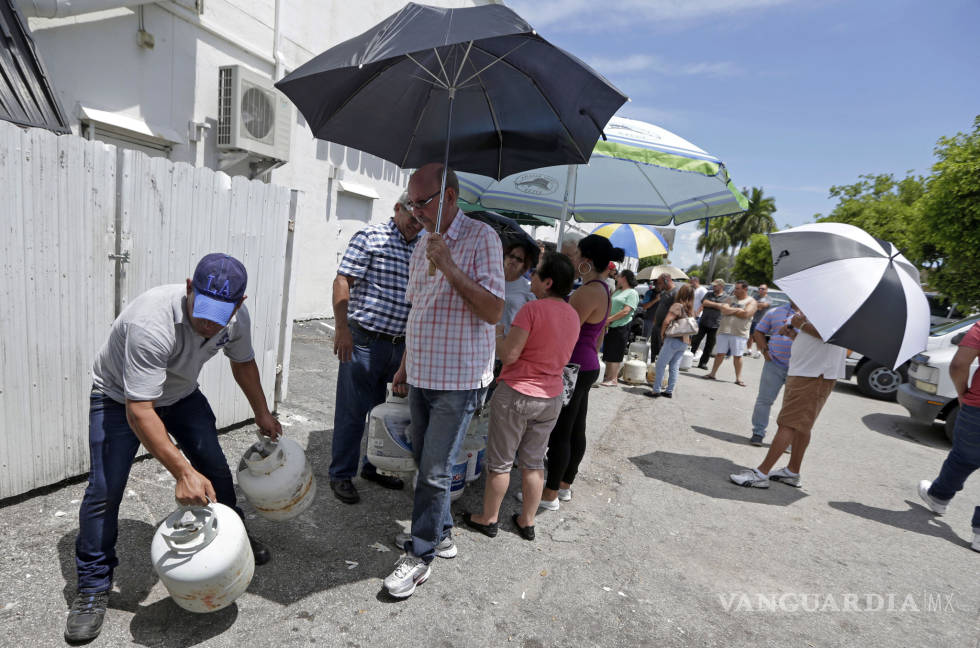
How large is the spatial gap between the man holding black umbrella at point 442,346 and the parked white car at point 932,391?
7141 millimetres

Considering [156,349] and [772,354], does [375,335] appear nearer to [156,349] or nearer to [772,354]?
[156,349]

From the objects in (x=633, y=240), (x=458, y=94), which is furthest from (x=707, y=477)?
(x=633, y=240)

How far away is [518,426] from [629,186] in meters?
3.90

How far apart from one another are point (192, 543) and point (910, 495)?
5.98 m

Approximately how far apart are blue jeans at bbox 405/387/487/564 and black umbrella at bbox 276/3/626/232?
1172 millimetres

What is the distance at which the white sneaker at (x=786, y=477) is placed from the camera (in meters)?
4.50

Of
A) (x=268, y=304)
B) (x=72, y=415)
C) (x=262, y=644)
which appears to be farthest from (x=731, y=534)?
(x=72, y=415)

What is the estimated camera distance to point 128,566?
2.42m

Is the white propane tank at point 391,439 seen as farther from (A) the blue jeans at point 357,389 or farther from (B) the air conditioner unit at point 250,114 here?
(B) the air conditioner unit at point 250,114

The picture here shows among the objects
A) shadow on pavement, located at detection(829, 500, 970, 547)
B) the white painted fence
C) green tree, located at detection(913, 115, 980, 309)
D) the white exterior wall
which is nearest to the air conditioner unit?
the white exterior wall

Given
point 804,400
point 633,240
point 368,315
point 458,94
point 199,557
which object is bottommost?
point 199,557

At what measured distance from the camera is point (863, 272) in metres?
3.52

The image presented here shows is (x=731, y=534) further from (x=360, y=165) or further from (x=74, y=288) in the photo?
(x=360, y=165)

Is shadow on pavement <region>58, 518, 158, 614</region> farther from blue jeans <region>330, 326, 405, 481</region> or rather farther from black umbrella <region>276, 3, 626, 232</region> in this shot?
black umbrella <region>276, 3, 626, 232</region>
